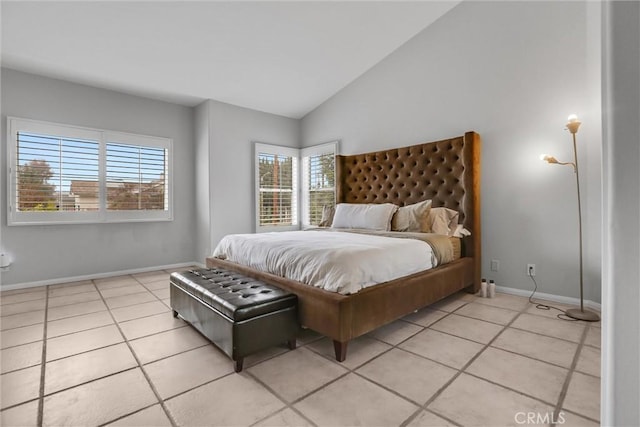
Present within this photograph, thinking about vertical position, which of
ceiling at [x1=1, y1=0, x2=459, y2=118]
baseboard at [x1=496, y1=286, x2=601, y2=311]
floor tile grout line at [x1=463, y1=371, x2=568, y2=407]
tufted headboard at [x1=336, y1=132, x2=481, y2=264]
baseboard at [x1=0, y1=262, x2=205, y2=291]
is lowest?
floor tile grout line at [x1=463, y1=371, x2=568, y2=407]

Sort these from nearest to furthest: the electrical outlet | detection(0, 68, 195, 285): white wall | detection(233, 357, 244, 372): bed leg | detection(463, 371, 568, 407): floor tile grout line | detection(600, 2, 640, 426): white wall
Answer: detection(600, 2, 640, 426): white wall, detection(463, 371, 568, 407): floor tile grout line, detection(233, 357, 244, 372): bed leg, the electrical outlet, detection(0, 68, 195, 285): white wall

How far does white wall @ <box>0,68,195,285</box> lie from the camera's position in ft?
12.2

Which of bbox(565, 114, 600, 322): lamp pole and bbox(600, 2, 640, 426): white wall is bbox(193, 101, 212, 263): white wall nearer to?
bbox(565, 114, 600, 322): lamp pole

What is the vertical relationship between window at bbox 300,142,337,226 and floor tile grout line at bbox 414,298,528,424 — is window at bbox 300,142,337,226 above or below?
above

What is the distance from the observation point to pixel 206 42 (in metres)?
3.55

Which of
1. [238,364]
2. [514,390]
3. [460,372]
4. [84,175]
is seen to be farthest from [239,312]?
[84,175]

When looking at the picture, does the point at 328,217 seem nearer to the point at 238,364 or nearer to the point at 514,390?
the point at 238,364

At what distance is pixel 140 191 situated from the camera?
4.62m

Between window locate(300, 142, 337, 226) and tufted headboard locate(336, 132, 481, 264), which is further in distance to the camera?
window locate(300, 142, 337, 226)

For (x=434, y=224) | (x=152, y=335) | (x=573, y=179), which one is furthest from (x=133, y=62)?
(x=573, y=179)

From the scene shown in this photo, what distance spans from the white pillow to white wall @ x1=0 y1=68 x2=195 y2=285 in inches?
102

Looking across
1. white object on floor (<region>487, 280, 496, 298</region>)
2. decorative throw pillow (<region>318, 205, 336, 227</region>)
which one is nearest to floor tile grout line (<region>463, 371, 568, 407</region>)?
white object on floor (<region>487, 280, 496, 298</region>)

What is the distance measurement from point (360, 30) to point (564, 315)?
12.2ft

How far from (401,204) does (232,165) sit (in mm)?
2691
